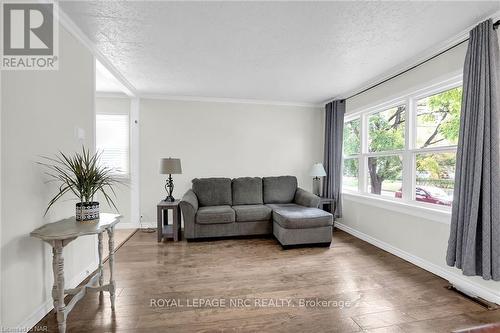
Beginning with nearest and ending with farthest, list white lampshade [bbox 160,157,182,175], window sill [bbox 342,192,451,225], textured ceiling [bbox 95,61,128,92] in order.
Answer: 1. window sill [bbox 342,192,451,225]
2. textured ceiling [bbox 95,61,128,92]
3. white lampshade [bbox 160,157,182,175]

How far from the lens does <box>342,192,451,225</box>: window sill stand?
8.24ft

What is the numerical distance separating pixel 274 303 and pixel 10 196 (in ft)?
6.87

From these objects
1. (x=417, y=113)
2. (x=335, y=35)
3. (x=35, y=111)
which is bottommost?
(x=35, y=111)

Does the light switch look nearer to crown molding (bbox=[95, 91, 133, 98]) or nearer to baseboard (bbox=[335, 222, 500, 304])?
crown molding (bbox=[95, 91, 133, 98])

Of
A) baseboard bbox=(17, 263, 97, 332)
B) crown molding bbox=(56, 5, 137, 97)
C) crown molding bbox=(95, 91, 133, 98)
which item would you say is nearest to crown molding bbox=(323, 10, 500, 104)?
crown molding bbox=(56, 5, 137, 97)

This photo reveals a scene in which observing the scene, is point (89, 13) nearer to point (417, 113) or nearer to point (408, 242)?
point (417, 113)

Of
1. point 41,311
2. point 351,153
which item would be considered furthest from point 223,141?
point 41,311

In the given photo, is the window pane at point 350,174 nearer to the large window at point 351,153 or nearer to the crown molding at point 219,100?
the large window at point 351,153

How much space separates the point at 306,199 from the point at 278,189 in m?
0.59

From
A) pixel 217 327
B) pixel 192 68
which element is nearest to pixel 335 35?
pixel 192 68

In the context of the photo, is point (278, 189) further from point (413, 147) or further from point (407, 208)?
point (413, 147)

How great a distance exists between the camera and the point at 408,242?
9.55 feet

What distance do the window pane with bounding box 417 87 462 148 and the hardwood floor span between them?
1516mm

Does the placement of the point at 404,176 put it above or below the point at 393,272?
above
